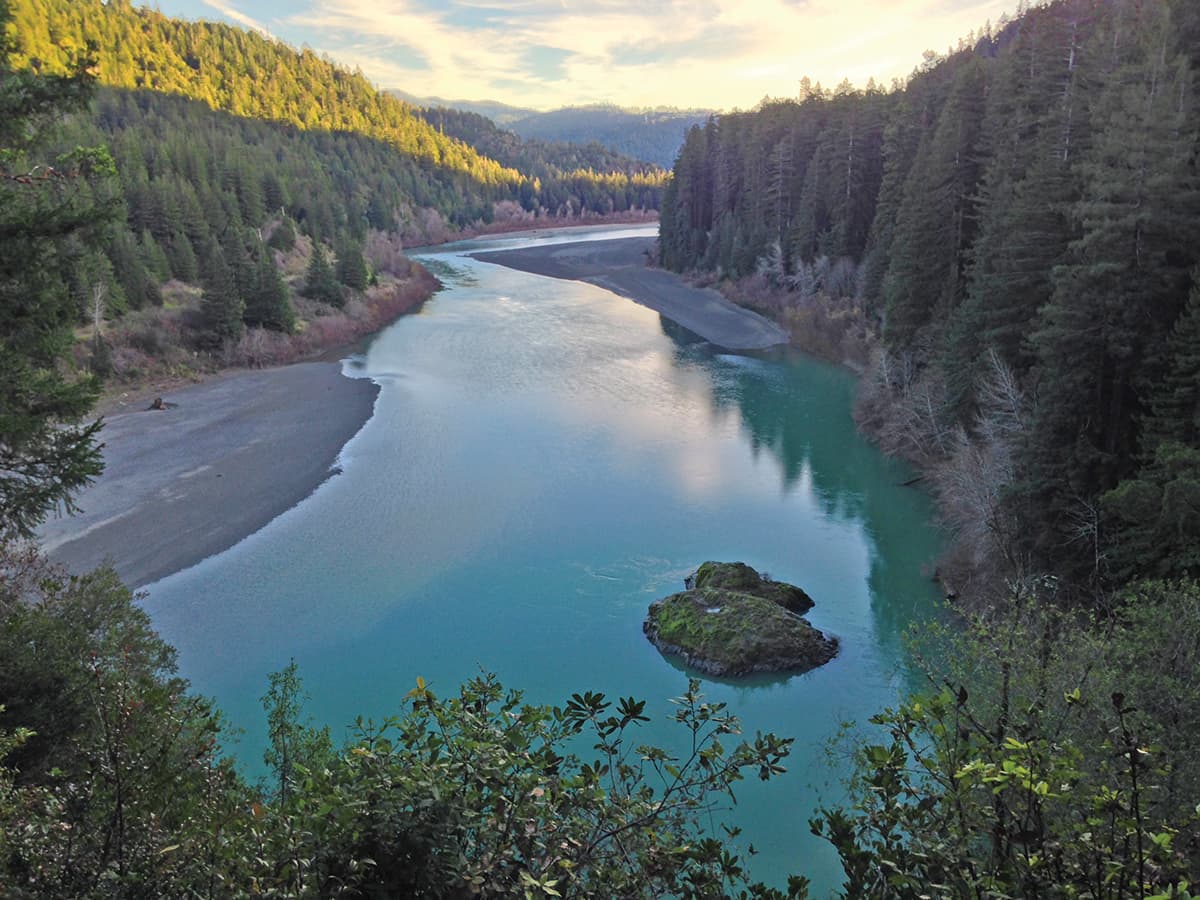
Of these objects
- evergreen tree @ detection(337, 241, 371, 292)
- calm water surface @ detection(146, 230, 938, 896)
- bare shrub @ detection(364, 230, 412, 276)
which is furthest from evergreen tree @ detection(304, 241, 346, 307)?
calm water surface @ detection(146, 230, 938, 896)

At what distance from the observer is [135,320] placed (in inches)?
1623

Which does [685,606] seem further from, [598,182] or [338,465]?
[598,182]

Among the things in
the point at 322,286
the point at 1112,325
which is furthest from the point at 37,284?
the point at 322,286

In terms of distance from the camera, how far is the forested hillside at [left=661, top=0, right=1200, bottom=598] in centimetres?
1647

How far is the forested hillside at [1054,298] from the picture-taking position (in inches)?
648

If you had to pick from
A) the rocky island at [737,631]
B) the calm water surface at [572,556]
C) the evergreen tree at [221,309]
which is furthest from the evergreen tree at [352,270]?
the rocky island at [737,631]

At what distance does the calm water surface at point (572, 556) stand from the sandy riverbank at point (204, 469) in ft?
3.31

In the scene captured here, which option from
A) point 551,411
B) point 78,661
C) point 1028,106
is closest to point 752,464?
point 551,411

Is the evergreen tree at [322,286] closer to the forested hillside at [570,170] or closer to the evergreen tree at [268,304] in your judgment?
the evergreen tree at [268,304]

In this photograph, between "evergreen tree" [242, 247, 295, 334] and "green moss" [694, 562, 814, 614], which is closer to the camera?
"green moss" [694, 562, 814, 614]

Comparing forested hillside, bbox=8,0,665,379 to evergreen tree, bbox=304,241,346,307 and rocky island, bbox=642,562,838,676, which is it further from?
rocky island, bbox=642,562,838,676

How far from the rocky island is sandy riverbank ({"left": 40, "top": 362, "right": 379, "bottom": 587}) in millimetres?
12355

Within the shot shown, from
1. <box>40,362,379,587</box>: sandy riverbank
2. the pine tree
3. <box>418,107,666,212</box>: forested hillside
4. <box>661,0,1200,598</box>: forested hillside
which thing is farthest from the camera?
<box>418,107,666,212</box>: forested hillside

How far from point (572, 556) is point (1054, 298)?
43.6 feet
